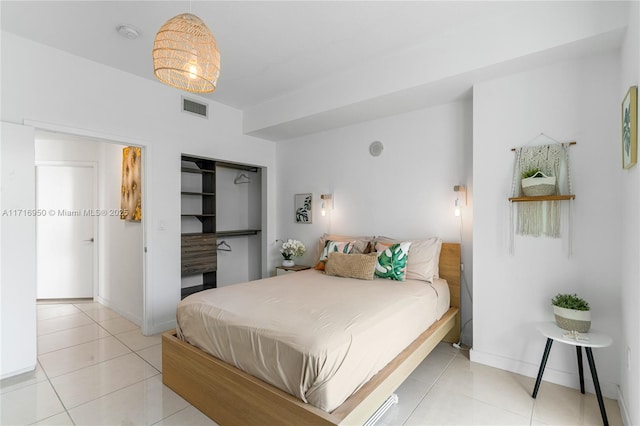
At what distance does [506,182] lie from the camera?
2.66m

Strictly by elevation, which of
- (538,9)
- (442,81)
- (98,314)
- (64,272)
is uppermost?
(538,9)

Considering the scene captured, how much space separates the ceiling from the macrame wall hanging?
2.38 feet

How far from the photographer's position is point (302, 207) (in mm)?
4582

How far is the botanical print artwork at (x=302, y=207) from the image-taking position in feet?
14.8

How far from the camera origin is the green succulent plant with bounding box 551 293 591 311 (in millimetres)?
2158

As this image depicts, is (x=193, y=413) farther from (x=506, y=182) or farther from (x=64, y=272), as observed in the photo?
(x=64, y=272)

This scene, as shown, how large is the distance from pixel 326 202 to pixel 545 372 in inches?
114

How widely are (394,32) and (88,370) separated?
3.89 metres

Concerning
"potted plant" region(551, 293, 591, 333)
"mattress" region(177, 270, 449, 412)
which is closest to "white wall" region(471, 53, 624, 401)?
"potted plant" region(551, 293, 591, 333)

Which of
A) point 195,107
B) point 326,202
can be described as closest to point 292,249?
point 326,202

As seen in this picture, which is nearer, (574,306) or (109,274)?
(574,306)

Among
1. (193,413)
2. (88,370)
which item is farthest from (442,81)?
(88,370)

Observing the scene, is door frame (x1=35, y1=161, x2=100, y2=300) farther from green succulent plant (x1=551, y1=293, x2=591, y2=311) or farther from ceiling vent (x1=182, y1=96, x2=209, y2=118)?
green succulent plant (x1=551, y1=293, x2=591, y2=311)

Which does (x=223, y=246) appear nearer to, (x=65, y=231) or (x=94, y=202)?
(x=94, y=202)
